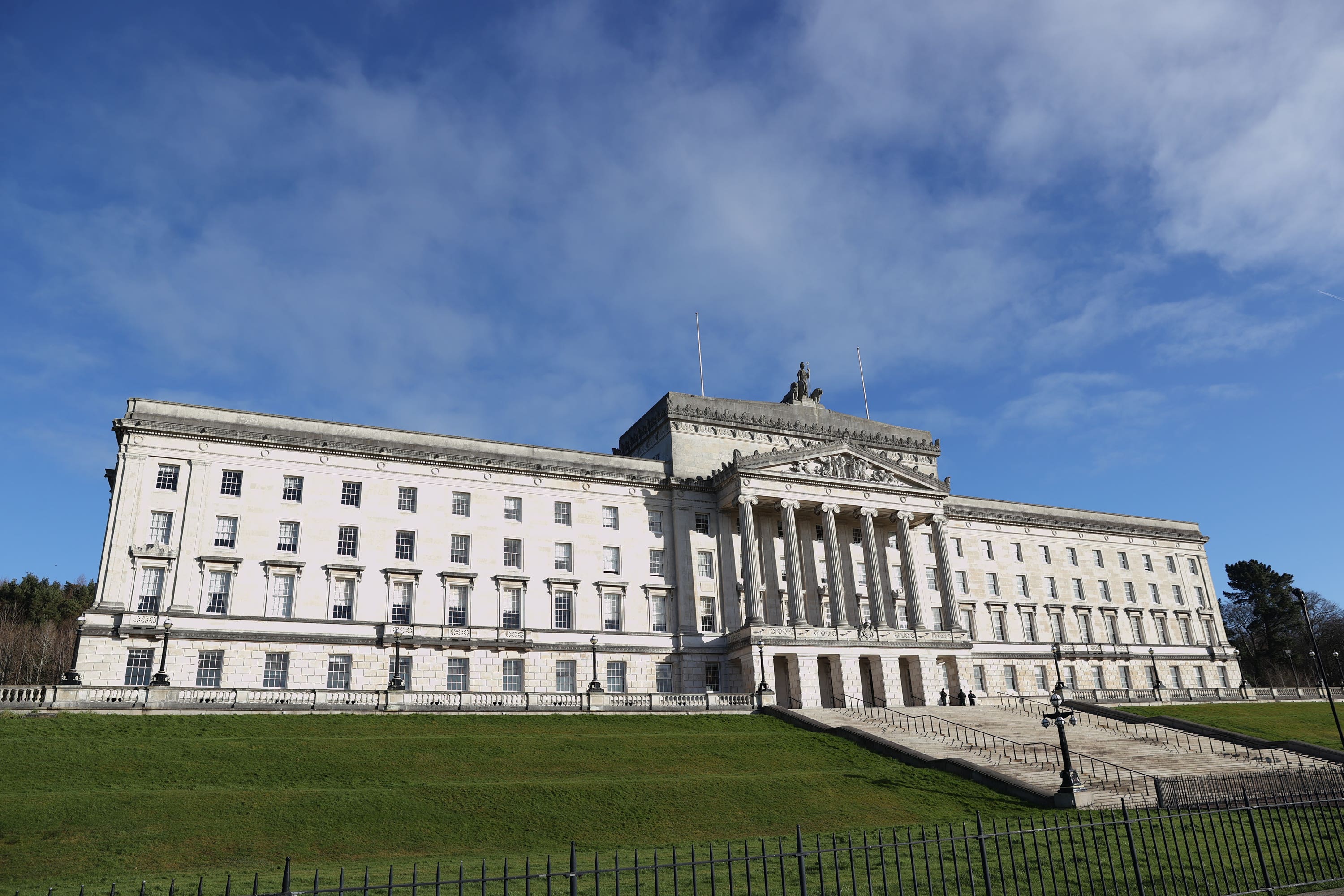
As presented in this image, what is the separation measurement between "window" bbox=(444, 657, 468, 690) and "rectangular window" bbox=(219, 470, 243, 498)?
48.2 feet

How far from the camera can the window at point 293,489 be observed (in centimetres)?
5416

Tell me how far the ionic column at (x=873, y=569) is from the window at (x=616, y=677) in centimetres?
1636

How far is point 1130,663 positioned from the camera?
7675 cm

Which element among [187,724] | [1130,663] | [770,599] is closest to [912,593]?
[770,599]

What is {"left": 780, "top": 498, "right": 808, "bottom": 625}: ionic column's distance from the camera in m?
60.2

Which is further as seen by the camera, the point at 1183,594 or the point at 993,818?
the point at 1183,594

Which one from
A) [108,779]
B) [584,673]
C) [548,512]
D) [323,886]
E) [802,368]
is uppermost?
[802,368]

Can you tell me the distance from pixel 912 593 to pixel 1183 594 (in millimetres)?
32931

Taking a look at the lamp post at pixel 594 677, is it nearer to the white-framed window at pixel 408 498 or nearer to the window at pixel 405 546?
the window at pixel 405 546

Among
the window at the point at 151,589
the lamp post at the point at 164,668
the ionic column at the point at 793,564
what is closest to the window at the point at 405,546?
the window at the point at 151,589

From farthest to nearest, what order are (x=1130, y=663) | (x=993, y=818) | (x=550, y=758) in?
1. (x=1130, y=663)
2. (x=550, y=758)
3. (x=993, y=818)

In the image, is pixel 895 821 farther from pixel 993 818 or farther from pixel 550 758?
pixel 550 758

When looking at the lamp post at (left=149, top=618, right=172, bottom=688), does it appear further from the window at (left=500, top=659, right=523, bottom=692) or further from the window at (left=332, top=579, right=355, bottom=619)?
the window at (left=500, top=659, right=523, bottom=692)

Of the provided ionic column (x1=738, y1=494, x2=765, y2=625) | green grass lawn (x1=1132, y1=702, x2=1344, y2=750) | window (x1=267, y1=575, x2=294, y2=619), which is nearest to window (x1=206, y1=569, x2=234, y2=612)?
window (x1=267, y1=575, x2=294, y2=619)
